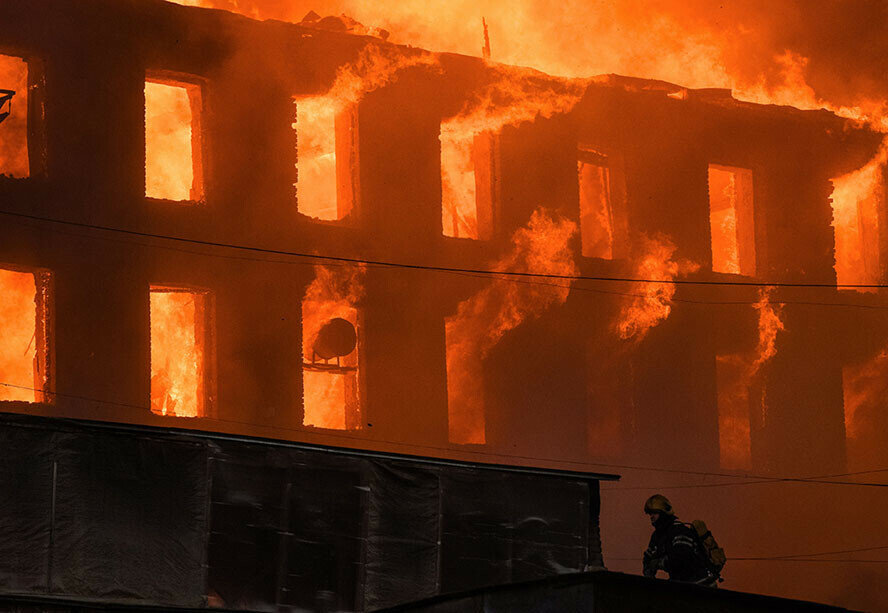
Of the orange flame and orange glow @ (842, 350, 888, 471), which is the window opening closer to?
the orange flame

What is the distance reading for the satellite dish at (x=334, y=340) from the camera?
Result: 79.6 feet

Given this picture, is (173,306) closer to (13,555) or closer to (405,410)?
(405,410)

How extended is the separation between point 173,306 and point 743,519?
38.6 ft

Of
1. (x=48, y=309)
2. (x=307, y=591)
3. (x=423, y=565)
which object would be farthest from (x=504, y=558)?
(x=48, y=309)

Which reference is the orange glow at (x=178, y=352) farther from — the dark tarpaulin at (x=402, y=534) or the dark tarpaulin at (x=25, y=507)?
the dark tarpaulin at (x=25, y=507)

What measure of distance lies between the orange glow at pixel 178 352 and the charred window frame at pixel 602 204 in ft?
26.3

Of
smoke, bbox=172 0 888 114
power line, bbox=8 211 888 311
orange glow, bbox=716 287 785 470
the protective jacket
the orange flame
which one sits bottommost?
the protective jacket

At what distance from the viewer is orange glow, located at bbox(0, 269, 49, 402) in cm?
Answer: 2181

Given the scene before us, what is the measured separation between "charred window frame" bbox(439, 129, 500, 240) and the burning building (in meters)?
0.05

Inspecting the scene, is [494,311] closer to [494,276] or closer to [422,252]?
[494,276]

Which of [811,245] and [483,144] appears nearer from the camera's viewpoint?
[483,144]

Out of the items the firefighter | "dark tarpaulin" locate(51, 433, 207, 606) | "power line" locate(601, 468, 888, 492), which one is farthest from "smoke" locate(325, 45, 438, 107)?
the firefighter

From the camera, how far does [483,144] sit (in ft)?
88.3

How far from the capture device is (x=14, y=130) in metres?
22.5
